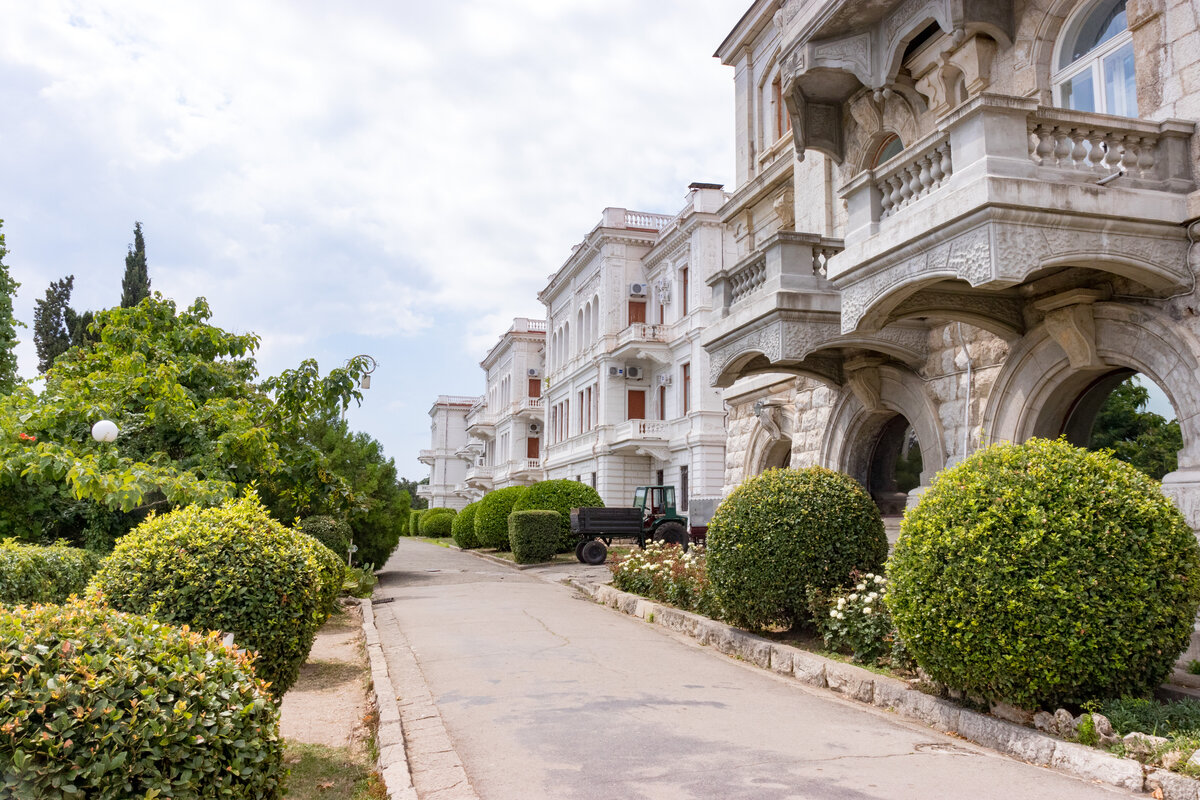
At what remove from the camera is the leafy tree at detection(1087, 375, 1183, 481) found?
31.1 feet

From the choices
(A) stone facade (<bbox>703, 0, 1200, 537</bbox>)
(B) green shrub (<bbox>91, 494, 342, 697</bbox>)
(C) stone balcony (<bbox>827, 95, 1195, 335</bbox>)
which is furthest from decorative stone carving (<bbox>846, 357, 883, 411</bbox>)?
(B) green shrub (<bbox>91, 494, 342, 697</bbox>)

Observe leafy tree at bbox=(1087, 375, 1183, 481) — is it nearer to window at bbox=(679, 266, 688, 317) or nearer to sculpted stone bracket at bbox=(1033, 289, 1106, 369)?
sculpted stone bracket at bbox=(1033, 289, 1106, 369)

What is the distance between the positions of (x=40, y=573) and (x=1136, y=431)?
1159cm

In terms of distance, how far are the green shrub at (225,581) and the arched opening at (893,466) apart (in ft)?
31.0

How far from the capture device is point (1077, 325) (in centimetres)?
878

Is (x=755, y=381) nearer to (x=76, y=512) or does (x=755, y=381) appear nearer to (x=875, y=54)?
(x=875, y=54)

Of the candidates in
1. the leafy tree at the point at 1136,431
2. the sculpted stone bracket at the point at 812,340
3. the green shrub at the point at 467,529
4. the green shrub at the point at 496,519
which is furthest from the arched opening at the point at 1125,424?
the green shrub at the point at 467,529

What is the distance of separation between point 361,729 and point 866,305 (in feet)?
21.0

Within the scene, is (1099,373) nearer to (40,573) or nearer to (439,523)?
(40,573)

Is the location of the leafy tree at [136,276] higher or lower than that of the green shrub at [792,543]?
higher

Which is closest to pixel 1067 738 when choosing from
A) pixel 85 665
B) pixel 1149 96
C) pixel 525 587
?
pixel 85 665

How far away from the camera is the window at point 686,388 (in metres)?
33.8

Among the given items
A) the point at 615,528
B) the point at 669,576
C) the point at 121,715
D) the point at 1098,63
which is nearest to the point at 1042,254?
the point at 1098,63

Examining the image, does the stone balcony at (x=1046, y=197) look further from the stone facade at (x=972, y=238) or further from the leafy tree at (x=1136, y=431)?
the leafy tree at (x=1136, y=431)
